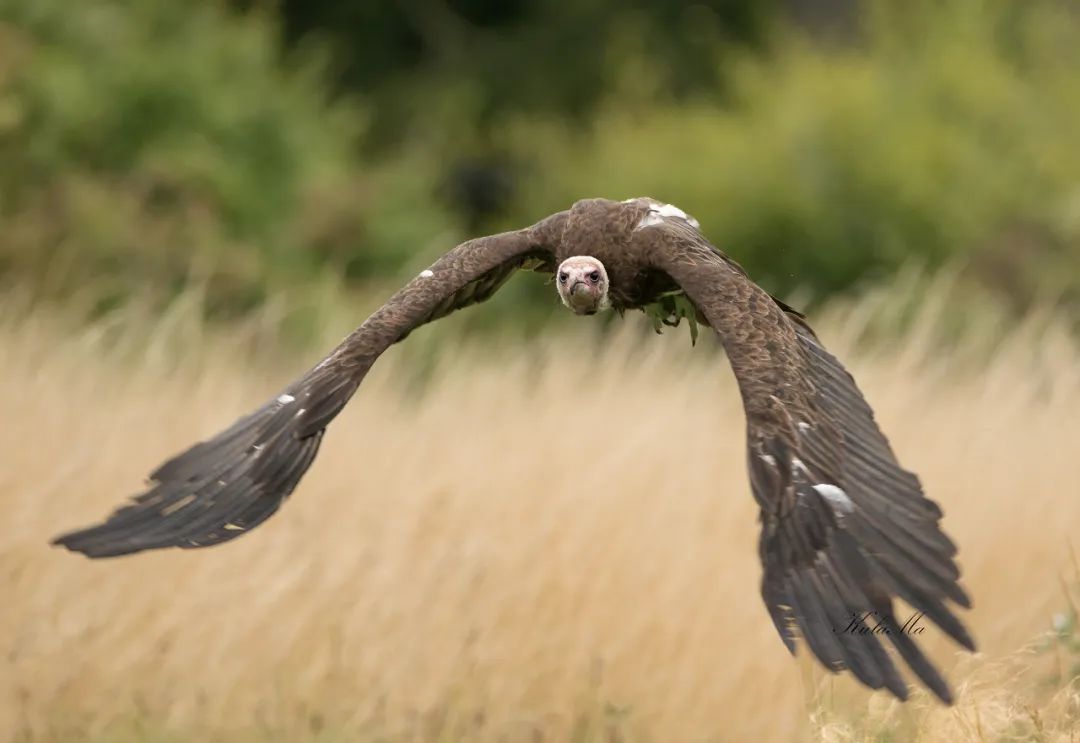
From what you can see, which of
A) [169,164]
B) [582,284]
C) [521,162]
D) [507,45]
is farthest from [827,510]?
[507,45]

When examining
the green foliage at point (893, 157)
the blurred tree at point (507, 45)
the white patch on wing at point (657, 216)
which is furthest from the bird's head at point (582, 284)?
the blurred tree at point (507, 45)

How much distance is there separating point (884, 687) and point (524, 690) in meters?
2.92

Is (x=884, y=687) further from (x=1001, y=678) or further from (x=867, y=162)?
(x=867, y=162)

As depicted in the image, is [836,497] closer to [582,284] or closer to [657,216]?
[582,284]

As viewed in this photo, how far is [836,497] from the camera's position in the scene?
5.77 metres

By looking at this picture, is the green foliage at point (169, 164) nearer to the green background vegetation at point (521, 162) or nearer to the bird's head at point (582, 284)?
the green background vegetation at point (521, 162)

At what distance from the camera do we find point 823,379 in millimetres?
6586

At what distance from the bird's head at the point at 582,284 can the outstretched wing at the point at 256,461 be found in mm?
338

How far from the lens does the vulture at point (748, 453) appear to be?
5336 mm

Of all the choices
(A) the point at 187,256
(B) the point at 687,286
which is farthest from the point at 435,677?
(A) the point at 187,256

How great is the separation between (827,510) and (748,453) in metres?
0.29

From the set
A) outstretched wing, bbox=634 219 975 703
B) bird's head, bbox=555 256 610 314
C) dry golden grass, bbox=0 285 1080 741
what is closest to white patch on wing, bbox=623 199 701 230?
bird's head, bbox=555 256 610 314

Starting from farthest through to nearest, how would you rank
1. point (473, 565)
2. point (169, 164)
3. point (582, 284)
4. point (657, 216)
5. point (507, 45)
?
1. point (507, 45)
2. point (169, 164)
3. point (473, 565)
4. point (657, 216)
5. point (582, 284)

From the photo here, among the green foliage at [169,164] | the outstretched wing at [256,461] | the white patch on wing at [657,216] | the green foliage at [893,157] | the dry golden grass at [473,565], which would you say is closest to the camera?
the outstretched wing at [256,461]
